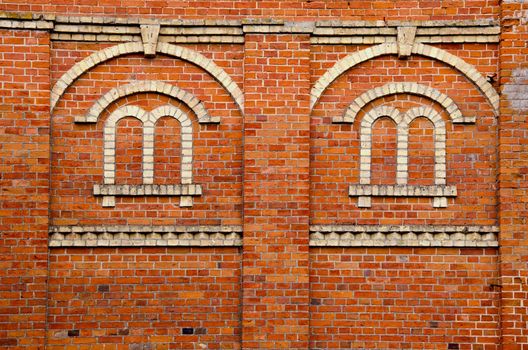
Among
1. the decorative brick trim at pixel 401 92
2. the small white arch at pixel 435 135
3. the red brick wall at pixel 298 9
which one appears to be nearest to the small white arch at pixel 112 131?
the red brick wall at pixel 298 9

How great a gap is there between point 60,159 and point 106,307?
1967 mm

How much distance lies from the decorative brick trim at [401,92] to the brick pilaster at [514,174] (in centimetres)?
61

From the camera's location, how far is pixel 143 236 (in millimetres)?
11000

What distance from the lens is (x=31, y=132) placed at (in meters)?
11.0

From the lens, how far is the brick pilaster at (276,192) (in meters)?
10.9

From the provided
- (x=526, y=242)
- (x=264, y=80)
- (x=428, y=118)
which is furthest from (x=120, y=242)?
(x=526, y=242)

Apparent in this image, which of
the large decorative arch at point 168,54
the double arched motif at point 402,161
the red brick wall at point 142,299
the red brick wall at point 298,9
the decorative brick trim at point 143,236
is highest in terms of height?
the red brick wall at point 298,9

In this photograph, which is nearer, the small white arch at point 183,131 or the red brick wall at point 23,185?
the red brick wall at point 23,185

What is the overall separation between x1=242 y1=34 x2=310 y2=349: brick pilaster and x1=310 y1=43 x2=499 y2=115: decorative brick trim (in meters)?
0.22

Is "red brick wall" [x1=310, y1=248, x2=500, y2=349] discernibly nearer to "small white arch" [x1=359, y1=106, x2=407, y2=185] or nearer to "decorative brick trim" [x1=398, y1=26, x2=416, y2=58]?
"small white arch" [x1=359, y1=106, x2=407, y2=185]

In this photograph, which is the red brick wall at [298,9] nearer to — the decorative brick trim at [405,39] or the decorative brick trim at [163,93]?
the decorative brick trim at [405,39]

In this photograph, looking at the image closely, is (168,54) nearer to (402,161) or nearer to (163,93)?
(163,93)

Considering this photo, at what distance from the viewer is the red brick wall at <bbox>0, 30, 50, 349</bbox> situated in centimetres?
1077

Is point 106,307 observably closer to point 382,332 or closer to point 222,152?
point 222,152
